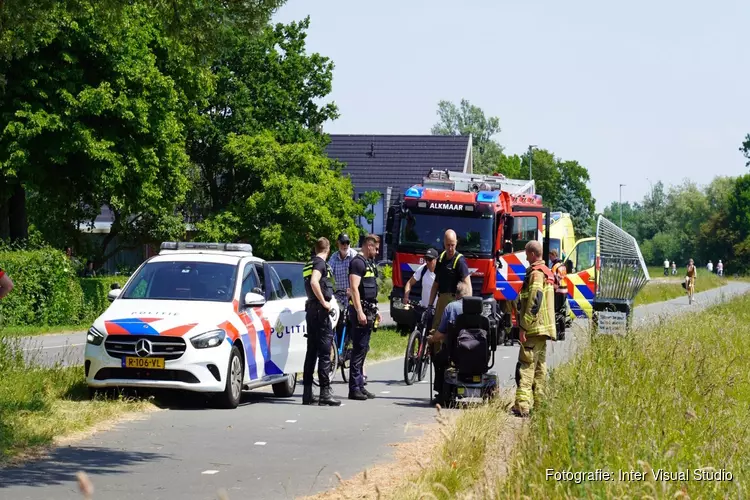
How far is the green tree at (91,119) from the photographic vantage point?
3353 cm

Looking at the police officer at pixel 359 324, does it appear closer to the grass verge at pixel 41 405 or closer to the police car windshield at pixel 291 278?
the police car windshield at pixel 291 278

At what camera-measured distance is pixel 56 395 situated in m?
14.1

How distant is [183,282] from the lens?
14.9 m

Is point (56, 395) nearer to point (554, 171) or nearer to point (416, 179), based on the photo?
point (416, 179)

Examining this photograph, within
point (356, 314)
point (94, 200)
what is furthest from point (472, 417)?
point (94, 200)

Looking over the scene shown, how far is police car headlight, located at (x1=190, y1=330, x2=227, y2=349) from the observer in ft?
44.8

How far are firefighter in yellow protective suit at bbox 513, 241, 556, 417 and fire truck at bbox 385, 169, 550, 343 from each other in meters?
12.9

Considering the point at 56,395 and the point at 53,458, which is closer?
the point at 53,458

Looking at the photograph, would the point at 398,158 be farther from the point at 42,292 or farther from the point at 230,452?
the point at 230,452

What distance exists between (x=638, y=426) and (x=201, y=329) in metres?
5.87

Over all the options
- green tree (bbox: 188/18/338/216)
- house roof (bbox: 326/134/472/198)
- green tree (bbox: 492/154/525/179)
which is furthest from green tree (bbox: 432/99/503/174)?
green tree (bbox: 188/18/338/216)

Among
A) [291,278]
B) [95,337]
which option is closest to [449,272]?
[291,278]

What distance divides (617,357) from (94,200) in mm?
26885

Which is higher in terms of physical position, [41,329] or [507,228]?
[507,228]
